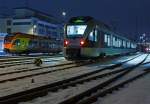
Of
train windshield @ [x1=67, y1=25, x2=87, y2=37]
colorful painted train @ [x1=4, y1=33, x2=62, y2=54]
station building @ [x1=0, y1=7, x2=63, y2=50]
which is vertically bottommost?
colorful painted train @ [x1=4, y1=33, x2=62, y2=54]

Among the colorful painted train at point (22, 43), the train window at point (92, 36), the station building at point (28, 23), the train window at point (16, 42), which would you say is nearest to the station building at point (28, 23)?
the station building at point (28, 23)

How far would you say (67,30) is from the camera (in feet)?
90.0

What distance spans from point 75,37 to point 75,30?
0.64 meters

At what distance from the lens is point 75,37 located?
87.9ft

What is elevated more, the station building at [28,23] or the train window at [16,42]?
the station building at [28,23]

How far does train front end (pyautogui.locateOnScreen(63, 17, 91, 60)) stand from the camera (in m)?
26.4

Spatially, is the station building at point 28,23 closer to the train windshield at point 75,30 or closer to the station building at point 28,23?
the station building at point 28,23

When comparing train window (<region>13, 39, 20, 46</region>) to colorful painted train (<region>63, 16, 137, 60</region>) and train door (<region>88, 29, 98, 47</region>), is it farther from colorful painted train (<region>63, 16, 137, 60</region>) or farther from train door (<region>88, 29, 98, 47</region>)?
train door (<region>88, 29, 98, 47</region>)

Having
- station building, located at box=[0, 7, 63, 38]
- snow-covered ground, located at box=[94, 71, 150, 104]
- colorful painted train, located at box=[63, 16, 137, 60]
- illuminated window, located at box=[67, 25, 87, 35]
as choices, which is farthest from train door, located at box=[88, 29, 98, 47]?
station building, located at box=[0, 7, 63, 38]

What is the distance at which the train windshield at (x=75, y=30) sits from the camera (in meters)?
26.7

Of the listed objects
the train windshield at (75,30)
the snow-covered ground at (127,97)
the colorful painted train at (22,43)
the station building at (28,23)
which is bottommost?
the snow-covered ground at (127,97)

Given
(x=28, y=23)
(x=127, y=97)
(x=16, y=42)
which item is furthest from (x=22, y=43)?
(x=28, y=23)

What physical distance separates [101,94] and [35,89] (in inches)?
84.3

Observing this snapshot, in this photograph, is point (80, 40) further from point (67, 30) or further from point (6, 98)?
point (6, 98)
